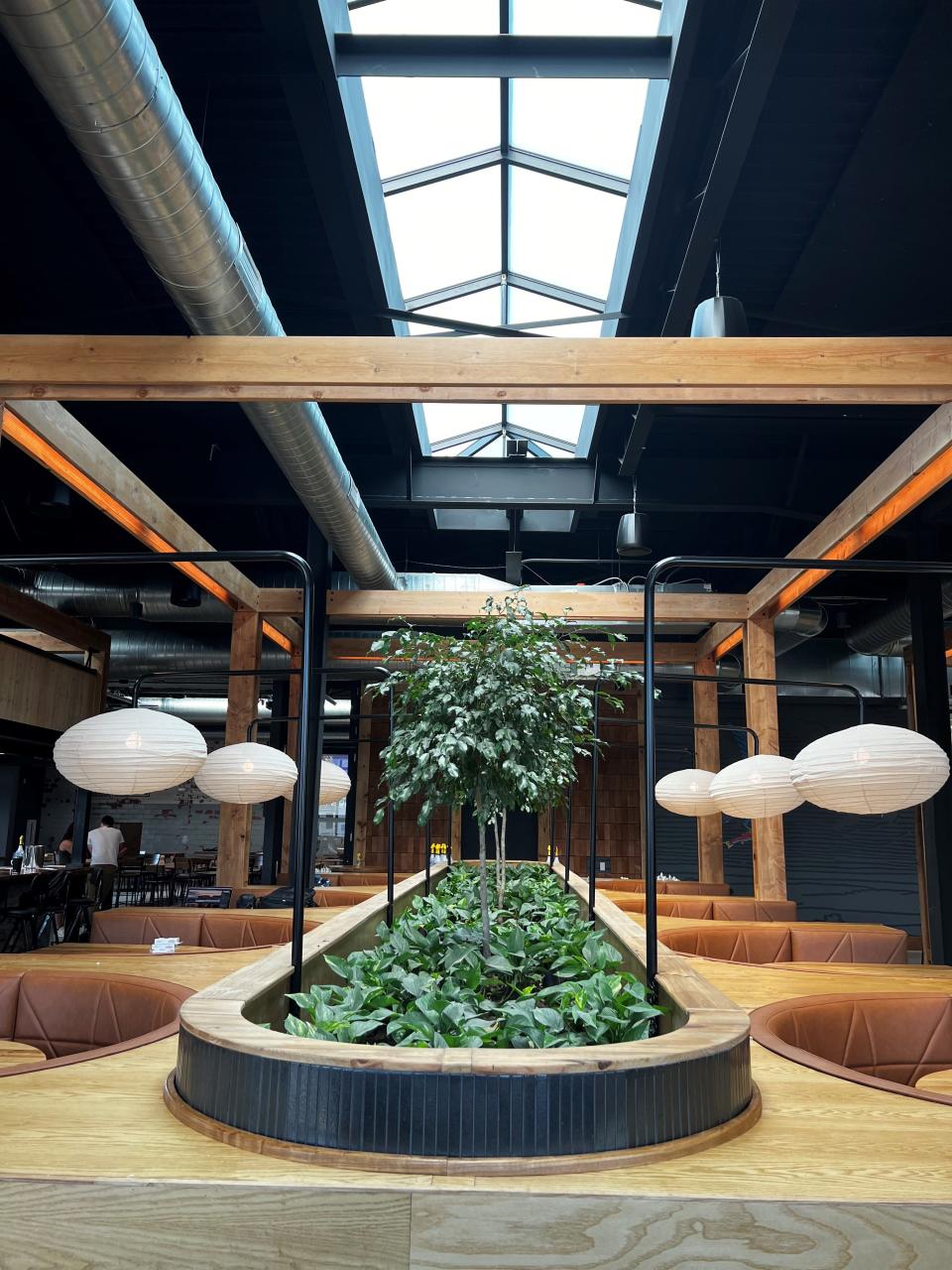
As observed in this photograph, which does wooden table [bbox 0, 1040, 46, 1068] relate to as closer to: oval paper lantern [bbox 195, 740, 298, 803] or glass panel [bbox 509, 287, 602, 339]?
oval paper lantern [bbox 195, 740, 298, 803]

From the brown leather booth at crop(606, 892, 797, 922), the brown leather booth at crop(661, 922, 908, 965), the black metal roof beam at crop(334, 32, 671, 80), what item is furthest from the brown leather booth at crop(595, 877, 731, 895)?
the black metal roof beam at crop(334, 32, 671, 80)

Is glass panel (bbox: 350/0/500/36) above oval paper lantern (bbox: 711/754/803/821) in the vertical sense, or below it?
above

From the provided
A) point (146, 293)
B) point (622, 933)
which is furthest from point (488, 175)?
point (622, 933)

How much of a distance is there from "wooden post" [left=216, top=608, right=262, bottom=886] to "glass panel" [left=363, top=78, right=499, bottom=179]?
495cm

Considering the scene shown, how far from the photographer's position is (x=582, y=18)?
160 inches

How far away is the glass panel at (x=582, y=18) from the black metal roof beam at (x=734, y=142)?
0.53 meters

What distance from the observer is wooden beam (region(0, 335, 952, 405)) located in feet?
13.9

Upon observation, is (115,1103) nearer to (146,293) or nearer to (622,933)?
(622,933)

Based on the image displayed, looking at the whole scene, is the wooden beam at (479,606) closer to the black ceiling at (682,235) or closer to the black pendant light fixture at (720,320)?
the black ceiling at (682,235)

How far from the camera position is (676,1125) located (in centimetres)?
232

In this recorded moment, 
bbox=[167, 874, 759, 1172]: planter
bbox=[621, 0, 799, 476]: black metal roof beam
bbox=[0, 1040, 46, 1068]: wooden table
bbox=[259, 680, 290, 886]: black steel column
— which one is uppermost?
bbox=[621, 0, 799, 476]: black metal roof beam

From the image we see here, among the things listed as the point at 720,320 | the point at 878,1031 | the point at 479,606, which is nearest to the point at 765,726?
the point at 479,606

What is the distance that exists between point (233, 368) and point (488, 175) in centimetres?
213

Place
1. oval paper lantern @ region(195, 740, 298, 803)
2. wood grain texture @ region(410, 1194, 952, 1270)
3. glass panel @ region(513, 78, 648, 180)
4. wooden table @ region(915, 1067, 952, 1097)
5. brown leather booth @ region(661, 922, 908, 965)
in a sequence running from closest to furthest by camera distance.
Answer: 1. wood grain texture @ region(410, 1194, 952, 1270)
2. wooden table @ region(915, 1067, 952, 1097)
3. glass panel @ region(513, 78, 648, 180)
4. oval paper lantern @ region(195, 740, 298, 803)
5. brown leather booth @ region(661, 922, 908, 965)
